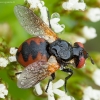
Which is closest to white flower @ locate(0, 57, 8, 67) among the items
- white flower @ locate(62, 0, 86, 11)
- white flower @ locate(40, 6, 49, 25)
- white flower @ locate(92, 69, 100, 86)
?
white flower @ locate(40, 6, 49, 25)

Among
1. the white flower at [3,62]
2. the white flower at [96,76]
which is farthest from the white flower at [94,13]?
the white flower at [3,62]

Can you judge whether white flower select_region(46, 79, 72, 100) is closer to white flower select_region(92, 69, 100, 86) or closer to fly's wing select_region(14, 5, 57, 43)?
fly's wing select_region(14, 5, 57, 43)

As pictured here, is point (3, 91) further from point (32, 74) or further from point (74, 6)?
point (74, 6)

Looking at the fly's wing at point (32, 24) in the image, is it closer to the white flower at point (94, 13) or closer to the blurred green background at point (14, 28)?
the blurred green background at point (14, 28)

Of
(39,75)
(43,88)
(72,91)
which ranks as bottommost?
(72,91)

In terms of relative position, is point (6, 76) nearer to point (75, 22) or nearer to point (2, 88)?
point (2, 88)

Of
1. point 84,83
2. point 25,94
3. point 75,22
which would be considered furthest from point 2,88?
point 75,22
